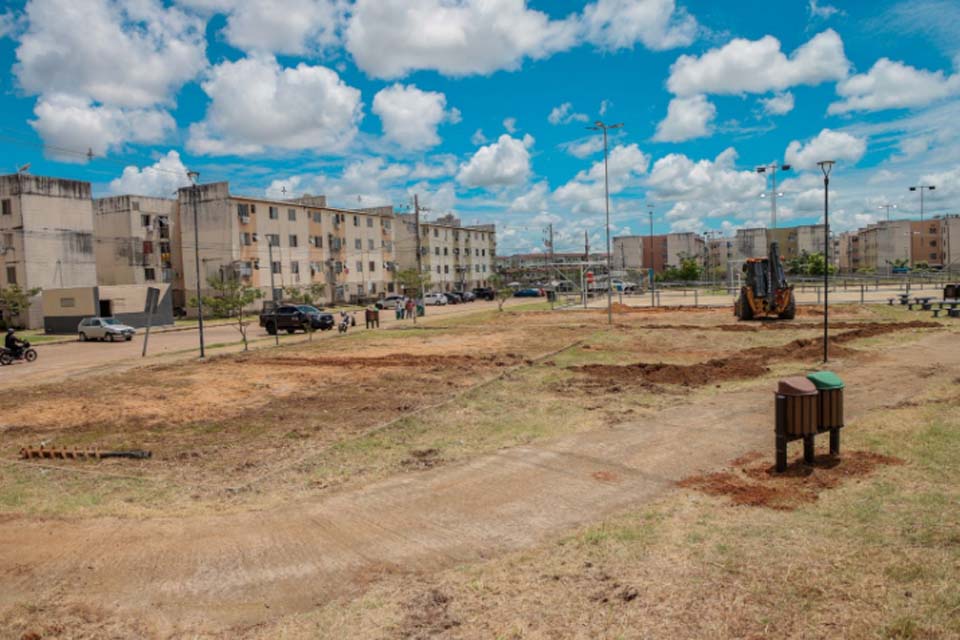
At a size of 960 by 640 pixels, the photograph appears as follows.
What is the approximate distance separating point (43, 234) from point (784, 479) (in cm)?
6139

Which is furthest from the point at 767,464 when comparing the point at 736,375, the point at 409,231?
the point at 409,231

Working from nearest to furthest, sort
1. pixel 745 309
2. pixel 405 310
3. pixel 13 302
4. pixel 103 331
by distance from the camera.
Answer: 1. pixel 745 309
2. pixel 103 331
3. pixel 13 302
4. pixel 405 310

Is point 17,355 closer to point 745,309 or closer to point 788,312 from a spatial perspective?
point 745,309

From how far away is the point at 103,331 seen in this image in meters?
40.2

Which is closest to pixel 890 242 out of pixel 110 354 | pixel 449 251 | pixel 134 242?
pixel 449 251

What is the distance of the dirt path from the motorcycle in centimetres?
2477

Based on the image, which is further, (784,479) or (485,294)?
(485,294)

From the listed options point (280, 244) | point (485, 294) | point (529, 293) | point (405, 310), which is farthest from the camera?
point (529, 293)

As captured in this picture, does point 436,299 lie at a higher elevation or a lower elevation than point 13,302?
Result: lower

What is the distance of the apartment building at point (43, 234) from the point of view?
5281cm

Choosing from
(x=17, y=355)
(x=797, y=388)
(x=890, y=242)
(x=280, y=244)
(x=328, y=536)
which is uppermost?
(x=890, y=242)

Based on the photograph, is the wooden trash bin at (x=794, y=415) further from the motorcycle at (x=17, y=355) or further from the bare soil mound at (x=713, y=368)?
the motorcycle at (x=17, y=355)

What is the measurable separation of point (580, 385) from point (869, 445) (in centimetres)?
714

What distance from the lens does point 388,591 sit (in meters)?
5.36
